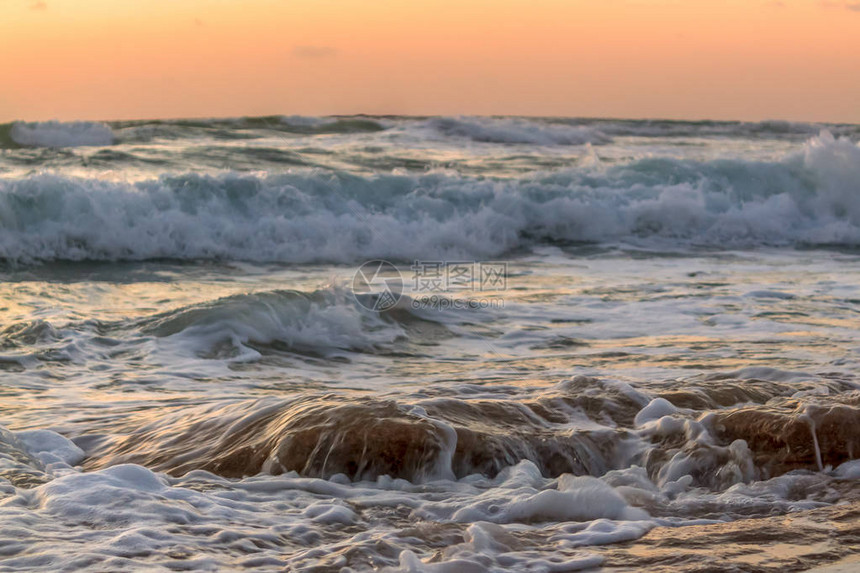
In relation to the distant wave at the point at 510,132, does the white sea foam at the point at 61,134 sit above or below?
below

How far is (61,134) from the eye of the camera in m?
20.2

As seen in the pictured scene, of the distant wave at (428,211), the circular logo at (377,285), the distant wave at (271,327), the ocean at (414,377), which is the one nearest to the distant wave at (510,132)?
the distant wave at (428,211)

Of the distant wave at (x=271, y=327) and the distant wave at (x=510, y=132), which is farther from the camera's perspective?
the distant wave at (x=510, y=132)

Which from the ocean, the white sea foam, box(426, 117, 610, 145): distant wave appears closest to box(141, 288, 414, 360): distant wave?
the ocean

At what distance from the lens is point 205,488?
3.33 m

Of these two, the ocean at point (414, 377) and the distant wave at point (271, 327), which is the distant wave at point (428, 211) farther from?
the distant wave at point (271, 327)

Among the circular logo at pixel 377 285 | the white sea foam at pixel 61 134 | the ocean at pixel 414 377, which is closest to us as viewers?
the ocean at pixel 414 377

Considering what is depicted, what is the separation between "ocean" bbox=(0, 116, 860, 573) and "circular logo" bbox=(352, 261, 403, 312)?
0.17 feet

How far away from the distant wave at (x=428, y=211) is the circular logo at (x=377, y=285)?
0.81m

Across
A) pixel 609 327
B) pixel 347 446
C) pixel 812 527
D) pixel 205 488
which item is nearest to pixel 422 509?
pixel 347 446

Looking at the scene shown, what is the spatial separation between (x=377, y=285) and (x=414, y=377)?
147 inches

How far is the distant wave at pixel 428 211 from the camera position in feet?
37.0

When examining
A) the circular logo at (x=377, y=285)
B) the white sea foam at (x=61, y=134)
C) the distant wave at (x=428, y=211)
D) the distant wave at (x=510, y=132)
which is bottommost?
the circular logo at (x=377, y=285)

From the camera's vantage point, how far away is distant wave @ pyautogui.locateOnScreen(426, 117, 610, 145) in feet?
80.6
